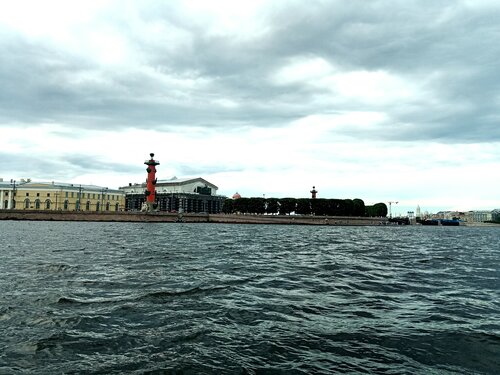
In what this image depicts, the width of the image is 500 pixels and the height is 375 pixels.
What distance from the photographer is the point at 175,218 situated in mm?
109688

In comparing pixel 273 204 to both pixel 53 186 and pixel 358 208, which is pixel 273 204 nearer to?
pixel 358 208

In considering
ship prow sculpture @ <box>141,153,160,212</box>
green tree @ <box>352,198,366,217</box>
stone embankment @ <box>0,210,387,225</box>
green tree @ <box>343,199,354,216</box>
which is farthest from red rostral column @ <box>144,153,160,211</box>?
green tree @ <box>352,198,366,217</box>

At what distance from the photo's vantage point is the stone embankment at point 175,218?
315 ft

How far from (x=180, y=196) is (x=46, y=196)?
47.8 metres

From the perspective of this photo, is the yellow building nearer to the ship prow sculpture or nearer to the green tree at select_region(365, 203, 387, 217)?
the ship prow sculpture

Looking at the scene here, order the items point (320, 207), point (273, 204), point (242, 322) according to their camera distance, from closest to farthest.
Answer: point (242, 322)
point (320, 207)
point (273, 204)

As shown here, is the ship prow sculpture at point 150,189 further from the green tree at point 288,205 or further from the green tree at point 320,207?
the green tree at point 320,207

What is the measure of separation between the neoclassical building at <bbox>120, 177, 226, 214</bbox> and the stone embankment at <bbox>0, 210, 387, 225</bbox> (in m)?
41.9

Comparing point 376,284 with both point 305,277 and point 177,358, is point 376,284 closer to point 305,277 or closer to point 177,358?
point 305,277

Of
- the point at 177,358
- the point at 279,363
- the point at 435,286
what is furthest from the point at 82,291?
the point at 435,286

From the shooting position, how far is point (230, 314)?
9.09 m

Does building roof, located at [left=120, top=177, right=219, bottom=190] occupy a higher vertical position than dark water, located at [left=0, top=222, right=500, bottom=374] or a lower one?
higher

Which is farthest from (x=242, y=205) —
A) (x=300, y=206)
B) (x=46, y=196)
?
(x=46, y=196)

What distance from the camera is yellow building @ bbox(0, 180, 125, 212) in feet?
429
